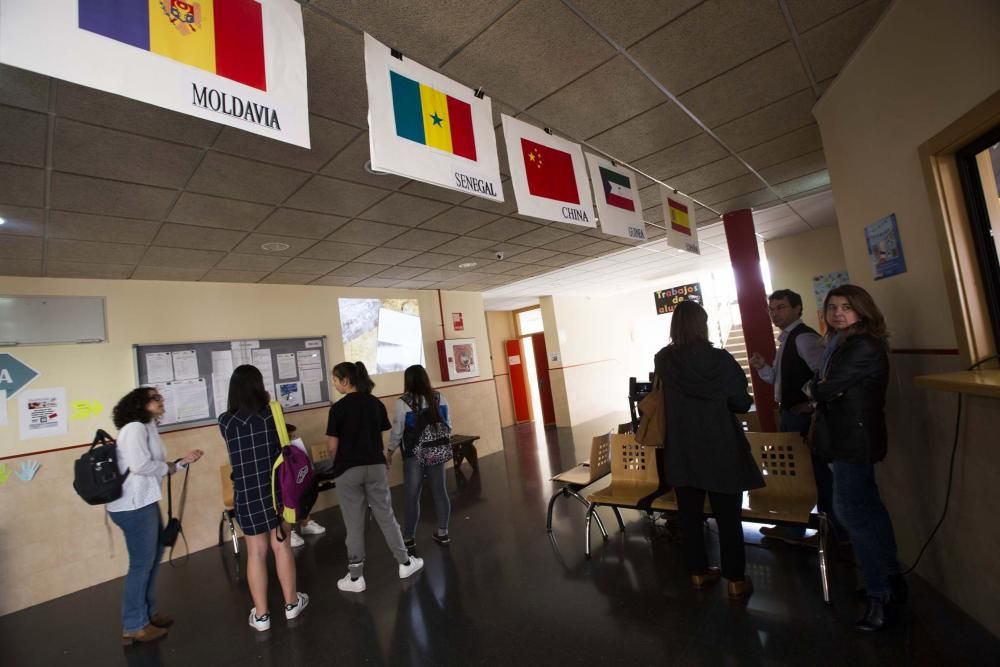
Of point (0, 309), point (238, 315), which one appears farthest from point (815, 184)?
point (0, 309)

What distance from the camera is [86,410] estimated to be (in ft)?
14.0

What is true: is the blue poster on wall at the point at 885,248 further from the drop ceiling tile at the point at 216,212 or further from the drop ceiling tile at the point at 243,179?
the drop ceiling tile at the point at 216,212

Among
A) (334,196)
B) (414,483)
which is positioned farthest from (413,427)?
(334,196)

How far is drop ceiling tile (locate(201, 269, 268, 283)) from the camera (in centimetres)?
484

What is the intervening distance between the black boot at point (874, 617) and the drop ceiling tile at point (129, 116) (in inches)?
145

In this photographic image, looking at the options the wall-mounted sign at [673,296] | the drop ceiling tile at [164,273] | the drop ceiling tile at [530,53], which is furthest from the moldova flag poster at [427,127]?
the wall-mounted sign at [673,296]

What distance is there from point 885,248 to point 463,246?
11.7 ft

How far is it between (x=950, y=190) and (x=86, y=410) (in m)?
6.10

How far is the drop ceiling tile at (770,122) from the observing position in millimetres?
2941

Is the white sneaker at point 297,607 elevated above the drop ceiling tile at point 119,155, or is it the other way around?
the drop ceiling tile at point 119,155

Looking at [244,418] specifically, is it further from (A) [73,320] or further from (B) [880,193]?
(B) [880,193]

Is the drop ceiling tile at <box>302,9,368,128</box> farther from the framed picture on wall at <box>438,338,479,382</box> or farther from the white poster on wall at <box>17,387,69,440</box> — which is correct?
the framed picture on wall at <box>438,338,479,382</box>

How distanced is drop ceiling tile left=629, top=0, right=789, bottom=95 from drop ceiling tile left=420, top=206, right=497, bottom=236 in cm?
191

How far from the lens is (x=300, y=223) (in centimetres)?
377
